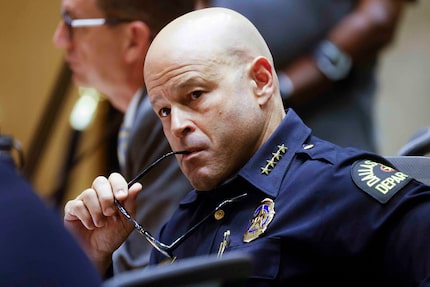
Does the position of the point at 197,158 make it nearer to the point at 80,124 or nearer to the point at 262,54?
the point at 262,54

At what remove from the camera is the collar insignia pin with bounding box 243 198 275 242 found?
4.13ft

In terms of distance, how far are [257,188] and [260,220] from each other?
53 mm

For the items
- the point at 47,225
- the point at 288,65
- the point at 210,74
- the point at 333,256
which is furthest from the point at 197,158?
the point at 288,65

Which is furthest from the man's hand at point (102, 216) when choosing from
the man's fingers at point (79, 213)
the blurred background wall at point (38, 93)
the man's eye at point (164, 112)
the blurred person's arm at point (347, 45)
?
the blurred background wall at point (38, 93)

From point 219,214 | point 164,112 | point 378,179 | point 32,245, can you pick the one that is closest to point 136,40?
point 164,112

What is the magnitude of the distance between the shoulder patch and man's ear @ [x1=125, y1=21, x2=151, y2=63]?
101cm

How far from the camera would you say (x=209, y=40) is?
1.35m

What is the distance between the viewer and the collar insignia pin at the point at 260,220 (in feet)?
4.13

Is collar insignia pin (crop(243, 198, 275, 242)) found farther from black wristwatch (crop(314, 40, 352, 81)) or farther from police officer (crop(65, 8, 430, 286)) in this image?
black wristwatch (crop(314, 40, 352, 81))

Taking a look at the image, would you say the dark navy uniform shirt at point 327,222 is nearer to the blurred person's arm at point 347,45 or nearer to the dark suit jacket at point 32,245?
the dark suit jacket at point 32,245

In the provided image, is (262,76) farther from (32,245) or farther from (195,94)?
(32,245)

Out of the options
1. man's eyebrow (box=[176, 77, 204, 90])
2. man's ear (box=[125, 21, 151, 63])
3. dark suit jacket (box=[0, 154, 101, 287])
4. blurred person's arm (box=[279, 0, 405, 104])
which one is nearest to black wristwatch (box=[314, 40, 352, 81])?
blurred person's arm (box=[279, 0, 405, 104])

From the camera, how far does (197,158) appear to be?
1334 mm

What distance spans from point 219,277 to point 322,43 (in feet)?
5.95
